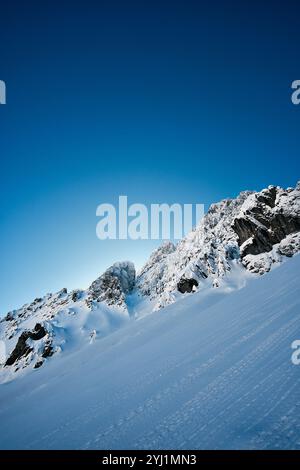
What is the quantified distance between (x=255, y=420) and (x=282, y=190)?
71.2 m

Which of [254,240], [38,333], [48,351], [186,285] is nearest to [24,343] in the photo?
[38,333]

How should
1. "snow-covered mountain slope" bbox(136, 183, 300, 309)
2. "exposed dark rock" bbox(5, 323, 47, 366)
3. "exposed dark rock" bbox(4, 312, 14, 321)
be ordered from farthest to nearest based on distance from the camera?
"exposed dark rock" bbox(4, 312, 14, 321), "exposed dark rock" bbox(5, 323, 47, 366), "snow-covered mountain slope" bbox(136, 183, 300, 309)

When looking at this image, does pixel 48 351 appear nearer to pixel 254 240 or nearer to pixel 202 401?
pixel 254 240

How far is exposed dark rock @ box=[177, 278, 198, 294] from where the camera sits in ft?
245

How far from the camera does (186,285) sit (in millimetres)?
76625

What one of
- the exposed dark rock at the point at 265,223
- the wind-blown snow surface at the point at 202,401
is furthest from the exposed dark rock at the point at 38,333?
the wind-blown snow surface at the point at 202,401

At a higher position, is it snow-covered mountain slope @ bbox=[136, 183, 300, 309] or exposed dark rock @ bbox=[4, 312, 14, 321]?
snow-covered mountain slope @ bbox=[136, 183, 300, 309]

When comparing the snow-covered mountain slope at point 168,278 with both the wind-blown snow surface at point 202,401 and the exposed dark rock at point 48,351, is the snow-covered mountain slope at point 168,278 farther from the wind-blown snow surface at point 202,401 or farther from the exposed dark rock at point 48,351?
the wind-blown snow surface at point 202,401

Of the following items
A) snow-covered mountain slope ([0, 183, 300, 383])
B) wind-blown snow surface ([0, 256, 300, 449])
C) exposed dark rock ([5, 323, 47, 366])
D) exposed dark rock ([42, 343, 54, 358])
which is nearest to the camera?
wind-blown snow surface ([0, 256, 300, 449])

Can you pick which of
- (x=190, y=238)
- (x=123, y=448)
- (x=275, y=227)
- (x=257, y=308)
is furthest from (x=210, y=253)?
(x=123, y=448)

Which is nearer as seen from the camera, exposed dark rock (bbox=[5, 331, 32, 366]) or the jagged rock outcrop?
exposed dark rock (bbox=[5, 331, 32, 366])

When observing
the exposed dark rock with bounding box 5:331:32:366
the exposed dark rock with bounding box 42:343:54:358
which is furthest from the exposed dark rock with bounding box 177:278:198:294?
the exposed dark rock with bounding box 5:331:32:366

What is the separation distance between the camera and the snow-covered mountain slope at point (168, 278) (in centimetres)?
6556

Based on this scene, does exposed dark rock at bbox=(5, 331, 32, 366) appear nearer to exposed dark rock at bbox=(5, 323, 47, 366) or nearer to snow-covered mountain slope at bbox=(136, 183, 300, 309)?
exposed dark rock at bbox=(5, 323, 47, 366)
